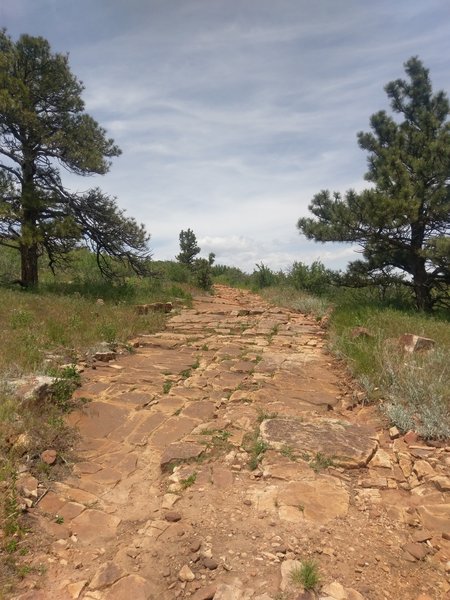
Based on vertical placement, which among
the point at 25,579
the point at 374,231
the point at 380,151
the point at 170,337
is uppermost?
the point at 380,151

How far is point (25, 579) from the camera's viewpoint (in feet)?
7.30

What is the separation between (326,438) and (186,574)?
6.20 ft

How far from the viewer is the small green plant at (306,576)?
2.20 metres

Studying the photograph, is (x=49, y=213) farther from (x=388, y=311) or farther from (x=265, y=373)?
(x=388, y=311)

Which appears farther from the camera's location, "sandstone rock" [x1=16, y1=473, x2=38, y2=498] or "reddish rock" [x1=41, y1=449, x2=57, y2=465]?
"reddish rock" [x1=41, y1=449, x2=57, y2=465]

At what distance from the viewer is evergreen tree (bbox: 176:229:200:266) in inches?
723

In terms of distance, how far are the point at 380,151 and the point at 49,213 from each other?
26.7 ft

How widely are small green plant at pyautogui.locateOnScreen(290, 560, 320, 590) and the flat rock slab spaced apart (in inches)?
48.9

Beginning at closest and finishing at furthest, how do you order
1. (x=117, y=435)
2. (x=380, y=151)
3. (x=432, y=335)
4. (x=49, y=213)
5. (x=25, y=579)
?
(x=25, y=579)
(x=117, y=435)
(x=432, y=335)
(x=380, y=151)
(x=49, y=213)

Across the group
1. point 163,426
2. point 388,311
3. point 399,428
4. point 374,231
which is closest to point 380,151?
point 374,231

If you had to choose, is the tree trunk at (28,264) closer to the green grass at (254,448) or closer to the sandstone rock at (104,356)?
the sandstone rock at (104,356)

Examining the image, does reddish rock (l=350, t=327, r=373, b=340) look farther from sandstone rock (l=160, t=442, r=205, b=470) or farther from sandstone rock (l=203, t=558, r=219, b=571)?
sandstone rock (l=203, t=558, r=219, b=571)

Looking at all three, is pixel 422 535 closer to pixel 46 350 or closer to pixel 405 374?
pixel 405 374

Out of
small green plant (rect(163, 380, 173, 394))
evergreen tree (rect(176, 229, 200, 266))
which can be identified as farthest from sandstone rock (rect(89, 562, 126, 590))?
evergreen tree (rect(176, 229, 200, 266))
